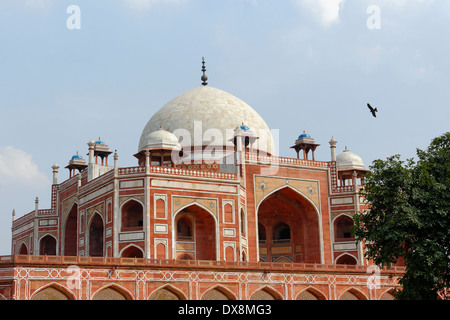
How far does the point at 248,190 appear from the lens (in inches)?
1458

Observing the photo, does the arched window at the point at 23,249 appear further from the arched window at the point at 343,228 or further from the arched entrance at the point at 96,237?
the arched window at the point at 343,228

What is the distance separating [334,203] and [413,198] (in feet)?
50.0

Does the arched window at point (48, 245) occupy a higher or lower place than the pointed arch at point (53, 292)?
higher

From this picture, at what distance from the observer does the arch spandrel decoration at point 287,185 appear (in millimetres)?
37406

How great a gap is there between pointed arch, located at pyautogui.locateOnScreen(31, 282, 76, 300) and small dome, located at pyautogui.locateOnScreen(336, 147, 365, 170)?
20.0 meters

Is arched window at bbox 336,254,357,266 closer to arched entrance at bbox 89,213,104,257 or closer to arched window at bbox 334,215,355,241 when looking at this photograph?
arched window at bbox 334,215,355,241

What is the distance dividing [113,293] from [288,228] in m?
15.6

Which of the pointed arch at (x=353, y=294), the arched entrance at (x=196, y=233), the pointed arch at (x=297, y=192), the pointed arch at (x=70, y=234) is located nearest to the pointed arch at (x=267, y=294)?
the pointed arch at (x=353, y=294)

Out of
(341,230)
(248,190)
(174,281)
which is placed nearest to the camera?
(174,281)

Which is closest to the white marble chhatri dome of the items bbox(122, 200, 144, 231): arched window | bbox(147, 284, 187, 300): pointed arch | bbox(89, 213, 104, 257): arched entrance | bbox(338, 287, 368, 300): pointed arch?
bbox(89, 213, 104, 257): arched entrance

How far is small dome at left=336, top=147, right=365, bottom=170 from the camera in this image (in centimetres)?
4094

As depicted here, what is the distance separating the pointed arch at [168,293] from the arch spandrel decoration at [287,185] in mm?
9613
